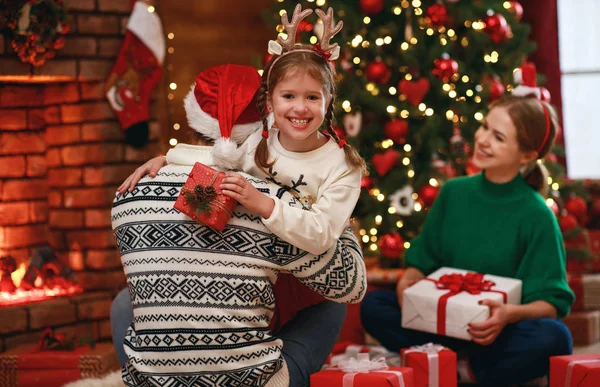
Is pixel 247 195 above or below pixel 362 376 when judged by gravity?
above

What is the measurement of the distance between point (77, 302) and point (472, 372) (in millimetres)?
1678

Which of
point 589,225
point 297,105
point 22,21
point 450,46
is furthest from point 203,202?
point 589,225

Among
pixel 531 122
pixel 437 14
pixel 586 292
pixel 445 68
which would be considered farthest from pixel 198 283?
pixel 586 292

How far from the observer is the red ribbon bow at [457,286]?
7.94 feet

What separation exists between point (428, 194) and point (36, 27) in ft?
6.05

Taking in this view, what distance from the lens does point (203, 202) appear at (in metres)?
1.64

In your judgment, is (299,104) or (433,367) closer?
(299,104)

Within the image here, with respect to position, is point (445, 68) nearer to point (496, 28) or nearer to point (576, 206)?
point (496, 28)

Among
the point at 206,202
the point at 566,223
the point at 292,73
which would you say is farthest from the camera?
the point at 566,223

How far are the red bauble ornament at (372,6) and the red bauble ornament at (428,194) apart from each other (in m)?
0.88

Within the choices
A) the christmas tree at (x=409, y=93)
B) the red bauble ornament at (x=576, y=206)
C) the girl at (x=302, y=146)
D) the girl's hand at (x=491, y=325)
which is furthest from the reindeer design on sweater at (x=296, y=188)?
the red bauble ornament at (x=576, y=206)

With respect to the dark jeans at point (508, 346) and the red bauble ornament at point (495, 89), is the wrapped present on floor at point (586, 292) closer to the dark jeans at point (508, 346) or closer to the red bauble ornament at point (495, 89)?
the red bauble ornament at point (495, 89)

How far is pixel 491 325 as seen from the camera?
92.1 inches

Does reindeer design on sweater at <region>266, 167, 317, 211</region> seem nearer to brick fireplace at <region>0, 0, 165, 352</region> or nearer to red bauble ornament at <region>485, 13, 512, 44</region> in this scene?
brick fireplace at <region>0, 0, 165, 352</region>
